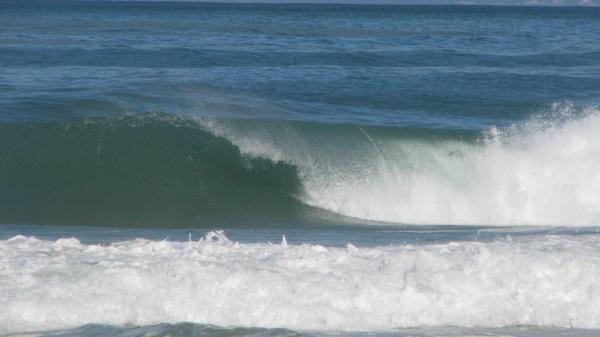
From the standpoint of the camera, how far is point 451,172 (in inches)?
597

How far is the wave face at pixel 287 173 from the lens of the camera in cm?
1341

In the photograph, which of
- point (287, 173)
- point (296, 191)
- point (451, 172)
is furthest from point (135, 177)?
point (451, 172)

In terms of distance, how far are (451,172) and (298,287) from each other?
8442 millimetres

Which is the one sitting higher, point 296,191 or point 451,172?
point 451,172

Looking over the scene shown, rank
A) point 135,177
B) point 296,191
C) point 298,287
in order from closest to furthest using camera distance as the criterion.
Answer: point 298,287 < point 296,191 < point 135,177

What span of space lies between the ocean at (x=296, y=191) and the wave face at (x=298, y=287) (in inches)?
0.7

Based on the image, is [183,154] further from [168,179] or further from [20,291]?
[20,291]

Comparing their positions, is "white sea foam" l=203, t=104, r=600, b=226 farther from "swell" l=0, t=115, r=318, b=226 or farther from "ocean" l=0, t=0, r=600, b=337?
"swell" l=0, t=115, r=318, b=226

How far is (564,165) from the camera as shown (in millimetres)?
14500

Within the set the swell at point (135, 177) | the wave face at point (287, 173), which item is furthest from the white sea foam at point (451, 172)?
the swell at point (135, 177)

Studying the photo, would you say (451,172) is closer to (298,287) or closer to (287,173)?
(287,173)

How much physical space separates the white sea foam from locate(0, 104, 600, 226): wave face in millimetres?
22

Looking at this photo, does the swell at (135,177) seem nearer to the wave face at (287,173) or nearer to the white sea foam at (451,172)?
the wave face at (287,173)

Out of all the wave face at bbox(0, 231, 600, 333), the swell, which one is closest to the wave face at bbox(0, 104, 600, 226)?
the swell
